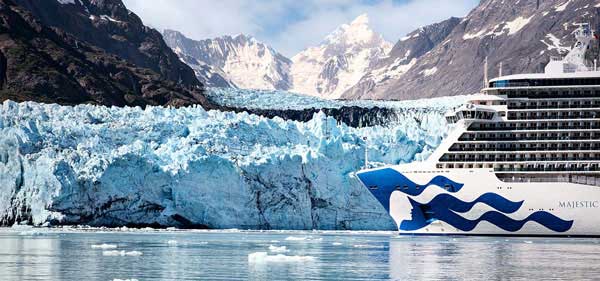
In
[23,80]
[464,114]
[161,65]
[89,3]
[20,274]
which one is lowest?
[20,274]

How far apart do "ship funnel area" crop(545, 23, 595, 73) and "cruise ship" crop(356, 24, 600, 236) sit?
8.1 inches

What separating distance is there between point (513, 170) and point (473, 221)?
287 centimetres

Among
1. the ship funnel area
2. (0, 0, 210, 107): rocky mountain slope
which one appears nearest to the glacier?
the ship funnel area

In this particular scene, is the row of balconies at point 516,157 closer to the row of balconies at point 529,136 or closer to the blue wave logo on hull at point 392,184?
the row of balconies at point 529,136

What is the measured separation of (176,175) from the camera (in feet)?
181

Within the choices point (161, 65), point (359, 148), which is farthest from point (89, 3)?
point (359, 148)

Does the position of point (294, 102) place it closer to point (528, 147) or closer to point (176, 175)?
point (176, 175)

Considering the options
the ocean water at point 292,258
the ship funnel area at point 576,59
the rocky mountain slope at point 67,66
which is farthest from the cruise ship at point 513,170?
the rocky mountain slope at point 67,66

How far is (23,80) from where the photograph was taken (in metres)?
96.8

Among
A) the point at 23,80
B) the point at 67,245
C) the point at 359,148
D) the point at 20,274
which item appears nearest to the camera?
the point at 20,274

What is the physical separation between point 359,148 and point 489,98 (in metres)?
13.0

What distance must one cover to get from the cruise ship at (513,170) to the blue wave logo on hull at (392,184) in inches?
1.8

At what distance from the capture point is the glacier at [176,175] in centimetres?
5444

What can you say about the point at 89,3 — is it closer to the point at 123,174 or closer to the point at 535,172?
the point at 123,174
